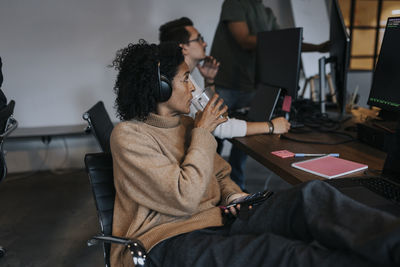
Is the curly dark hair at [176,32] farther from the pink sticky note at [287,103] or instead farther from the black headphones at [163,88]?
the black headphones at [163,88]

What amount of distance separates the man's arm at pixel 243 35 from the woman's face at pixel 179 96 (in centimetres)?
141

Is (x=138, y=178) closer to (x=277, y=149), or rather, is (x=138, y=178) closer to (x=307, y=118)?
(x=277, y=149)

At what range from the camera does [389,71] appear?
150 cm

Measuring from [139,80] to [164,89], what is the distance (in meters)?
0.09

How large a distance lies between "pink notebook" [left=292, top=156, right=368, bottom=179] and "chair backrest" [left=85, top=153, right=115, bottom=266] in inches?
26.8

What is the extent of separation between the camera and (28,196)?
2.97m

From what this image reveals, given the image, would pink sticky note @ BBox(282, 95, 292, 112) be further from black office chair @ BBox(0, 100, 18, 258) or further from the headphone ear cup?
black office chair @ BBox(0, 100, 18, 258)

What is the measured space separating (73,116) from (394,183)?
2.97 m

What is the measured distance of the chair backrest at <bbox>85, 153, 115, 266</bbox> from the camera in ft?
4.13

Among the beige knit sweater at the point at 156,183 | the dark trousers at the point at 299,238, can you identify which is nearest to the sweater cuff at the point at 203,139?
the beige knit sweater at the point at 156,183

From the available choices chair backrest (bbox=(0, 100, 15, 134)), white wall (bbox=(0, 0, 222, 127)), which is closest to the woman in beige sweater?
chair backrest (bbox=(0, 100, 15, 134))

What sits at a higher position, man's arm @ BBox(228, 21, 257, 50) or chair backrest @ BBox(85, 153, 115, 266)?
man's arm @ BBox(228, 21, 257, 50)

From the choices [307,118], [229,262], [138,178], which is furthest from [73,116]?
[229,262]

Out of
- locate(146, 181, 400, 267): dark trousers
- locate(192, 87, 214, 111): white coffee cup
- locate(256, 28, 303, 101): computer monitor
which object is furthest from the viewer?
locate(256, 28, 303, 101): computer monitor
